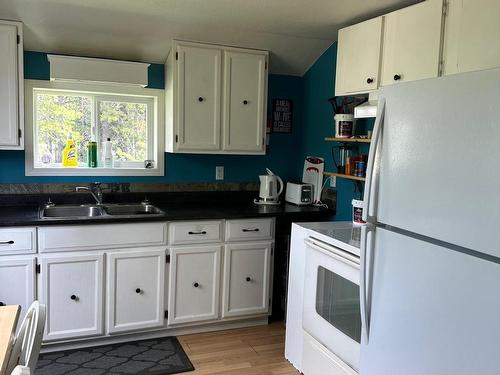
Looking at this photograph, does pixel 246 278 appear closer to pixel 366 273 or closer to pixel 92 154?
pixel 92 154

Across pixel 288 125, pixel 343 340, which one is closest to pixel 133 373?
pixel 343 340

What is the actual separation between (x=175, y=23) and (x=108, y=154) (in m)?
1.07

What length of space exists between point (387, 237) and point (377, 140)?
0.36m

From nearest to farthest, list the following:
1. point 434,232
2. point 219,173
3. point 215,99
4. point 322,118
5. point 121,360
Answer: point 434,232, point 121,360, point 215,99, point 322,118, point 219,173

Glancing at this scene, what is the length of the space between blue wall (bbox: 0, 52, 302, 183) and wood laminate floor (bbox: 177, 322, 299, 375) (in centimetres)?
121

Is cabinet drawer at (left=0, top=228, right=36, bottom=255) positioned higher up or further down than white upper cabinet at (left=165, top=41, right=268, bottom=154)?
further down

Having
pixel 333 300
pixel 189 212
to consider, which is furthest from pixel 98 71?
pixel 333 300

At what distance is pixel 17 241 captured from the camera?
8.87 feet

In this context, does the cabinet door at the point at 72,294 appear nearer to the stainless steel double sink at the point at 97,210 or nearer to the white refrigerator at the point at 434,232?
the stainless steel double sink at the point at 97,210

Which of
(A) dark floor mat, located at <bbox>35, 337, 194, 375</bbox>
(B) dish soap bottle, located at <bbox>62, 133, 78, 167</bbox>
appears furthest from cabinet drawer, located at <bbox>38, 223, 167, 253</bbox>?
(B) dish soap bottle, located at <bbox>62, 133, 78, 167</bbox>

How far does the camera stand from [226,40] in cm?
334

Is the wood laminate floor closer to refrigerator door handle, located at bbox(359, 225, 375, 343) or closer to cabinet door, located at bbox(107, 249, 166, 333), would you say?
cabinet door, located at bbox(107, 249, 166, 333)

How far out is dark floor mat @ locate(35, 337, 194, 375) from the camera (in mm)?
2689

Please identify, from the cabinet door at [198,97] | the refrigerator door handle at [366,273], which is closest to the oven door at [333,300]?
the refrigerator door handle at [366,273]
